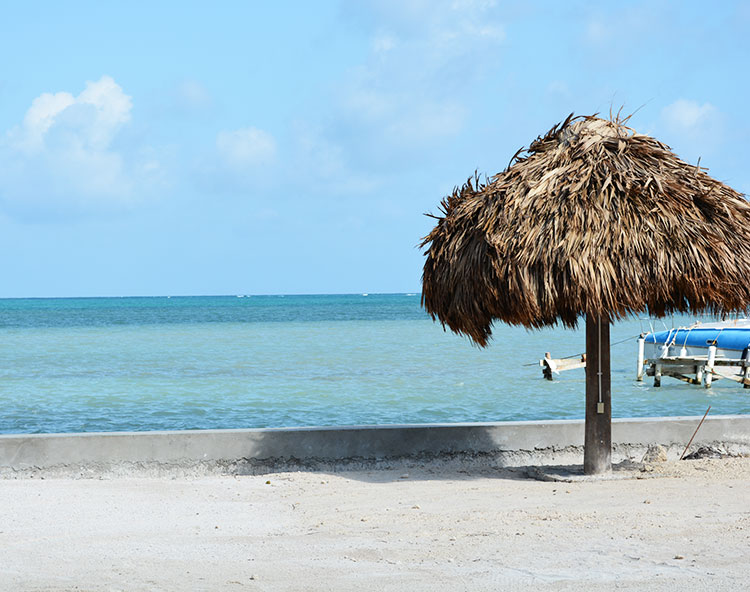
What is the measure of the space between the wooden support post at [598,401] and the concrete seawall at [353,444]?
88 cm

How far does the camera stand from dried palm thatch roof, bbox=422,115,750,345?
6.26 meters

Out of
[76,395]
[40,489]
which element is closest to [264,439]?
[40,489]

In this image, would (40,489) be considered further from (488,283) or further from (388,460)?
(488,283)

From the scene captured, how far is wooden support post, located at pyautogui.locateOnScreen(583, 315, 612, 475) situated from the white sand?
330mm

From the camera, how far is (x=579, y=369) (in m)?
23.1

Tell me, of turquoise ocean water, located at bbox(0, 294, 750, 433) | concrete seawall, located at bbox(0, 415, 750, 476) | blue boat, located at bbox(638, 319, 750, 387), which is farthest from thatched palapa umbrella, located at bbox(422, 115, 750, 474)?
blue boat, located at bbox(638, 319, 750, 387)

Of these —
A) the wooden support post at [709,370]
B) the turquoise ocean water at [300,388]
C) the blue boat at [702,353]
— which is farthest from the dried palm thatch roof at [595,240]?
the wooden support post at [709,370]

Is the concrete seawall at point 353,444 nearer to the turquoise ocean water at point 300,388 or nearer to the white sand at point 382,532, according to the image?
the white sand at point 382,532

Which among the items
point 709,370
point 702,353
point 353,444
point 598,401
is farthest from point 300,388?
point 702,353

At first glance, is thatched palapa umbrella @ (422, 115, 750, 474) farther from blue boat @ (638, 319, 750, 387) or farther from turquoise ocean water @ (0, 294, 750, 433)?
blue boat @ (638, 319, 750, 387)

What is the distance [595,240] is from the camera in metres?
6.27

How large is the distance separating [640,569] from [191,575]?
7.79 feet

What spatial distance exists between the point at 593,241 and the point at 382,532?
260 cm

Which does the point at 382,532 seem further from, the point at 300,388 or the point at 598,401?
the point at 300,388
